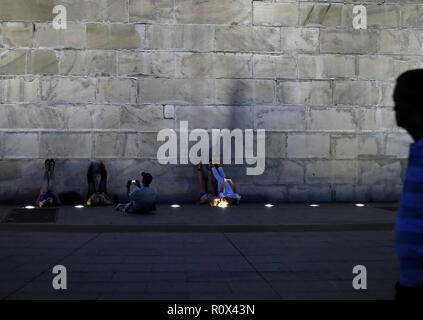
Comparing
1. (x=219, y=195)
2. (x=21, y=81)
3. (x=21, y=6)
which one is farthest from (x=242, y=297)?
(x=21, y=6)

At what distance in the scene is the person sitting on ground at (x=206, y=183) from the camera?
12172 mm

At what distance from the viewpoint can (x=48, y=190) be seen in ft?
A: 38.5

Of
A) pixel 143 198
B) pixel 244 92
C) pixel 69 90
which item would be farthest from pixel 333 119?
pixel 69 90

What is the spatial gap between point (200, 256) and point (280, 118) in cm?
764

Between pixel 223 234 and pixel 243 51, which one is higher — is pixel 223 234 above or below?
Answer: below

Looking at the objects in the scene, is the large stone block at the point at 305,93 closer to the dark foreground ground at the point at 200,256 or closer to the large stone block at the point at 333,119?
the large stone block at the point at 333,119

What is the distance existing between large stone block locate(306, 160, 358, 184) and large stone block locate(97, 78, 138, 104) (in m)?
5.51

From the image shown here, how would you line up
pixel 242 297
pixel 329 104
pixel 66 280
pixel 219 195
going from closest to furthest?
pixel 242 297 < pixel 66 280 < pixel 219 195 < pixel 329 104

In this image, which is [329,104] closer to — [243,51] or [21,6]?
[243,51]

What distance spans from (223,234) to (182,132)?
17.6ft

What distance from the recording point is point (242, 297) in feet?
13.5

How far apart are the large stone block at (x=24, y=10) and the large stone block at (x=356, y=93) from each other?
8.62 metres

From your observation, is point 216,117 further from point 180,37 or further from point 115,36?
point 115,36

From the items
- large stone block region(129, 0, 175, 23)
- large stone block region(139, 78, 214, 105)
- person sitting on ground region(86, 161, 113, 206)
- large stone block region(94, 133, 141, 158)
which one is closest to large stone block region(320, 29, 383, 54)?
large stone block region(139, 78, 214, 105)
